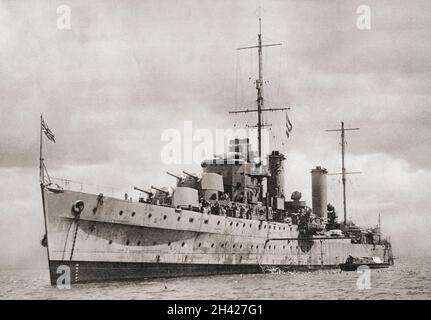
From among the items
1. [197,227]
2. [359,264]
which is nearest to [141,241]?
[197,227]

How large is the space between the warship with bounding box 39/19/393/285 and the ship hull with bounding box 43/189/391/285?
0.11 ft

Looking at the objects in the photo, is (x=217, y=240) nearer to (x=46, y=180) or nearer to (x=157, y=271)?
(x=157, y=271)

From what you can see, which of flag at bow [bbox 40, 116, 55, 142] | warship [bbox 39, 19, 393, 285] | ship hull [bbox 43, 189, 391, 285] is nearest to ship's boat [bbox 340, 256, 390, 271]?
warship [bbox 39, 19, 393, 285]

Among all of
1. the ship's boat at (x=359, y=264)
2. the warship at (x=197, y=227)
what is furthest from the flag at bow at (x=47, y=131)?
the ship's boat at (x=359, y=264)

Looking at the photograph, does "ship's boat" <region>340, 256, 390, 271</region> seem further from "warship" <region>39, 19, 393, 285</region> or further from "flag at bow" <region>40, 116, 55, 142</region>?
"flag at bow" <region>40, 116, 55, 142</region>

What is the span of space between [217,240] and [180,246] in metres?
2.71

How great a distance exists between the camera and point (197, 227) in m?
24.7

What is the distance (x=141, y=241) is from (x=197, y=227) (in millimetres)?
3278

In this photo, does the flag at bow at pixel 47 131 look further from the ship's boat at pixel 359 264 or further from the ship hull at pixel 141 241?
the ship's boat at pixel 359 264

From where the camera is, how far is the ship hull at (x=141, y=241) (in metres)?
19.9

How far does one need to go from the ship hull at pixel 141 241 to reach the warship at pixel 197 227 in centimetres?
3

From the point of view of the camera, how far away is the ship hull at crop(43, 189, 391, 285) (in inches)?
783

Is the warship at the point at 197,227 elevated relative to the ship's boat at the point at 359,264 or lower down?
elevated
